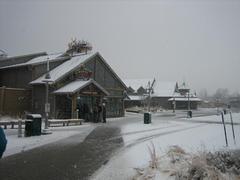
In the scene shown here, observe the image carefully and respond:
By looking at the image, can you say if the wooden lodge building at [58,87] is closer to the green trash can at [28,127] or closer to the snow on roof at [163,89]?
the green trash can at [28,127]

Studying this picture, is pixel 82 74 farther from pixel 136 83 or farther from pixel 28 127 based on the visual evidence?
pixel 136 83

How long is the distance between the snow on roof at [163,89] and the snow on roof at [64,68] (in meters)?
45.4

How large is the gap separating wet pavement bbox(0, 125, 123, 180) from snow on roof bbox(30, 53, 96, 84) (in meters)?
15.8

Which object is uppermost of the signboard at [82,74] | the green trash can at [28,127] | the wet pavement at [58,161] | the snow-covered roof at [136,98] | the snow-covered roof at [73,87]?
the signboard at [82,74]

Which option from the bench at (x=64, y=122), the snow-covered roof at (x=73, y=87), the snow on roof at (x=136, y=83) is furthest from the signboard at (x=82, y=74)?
the snow on roof at (x=136, y=83)

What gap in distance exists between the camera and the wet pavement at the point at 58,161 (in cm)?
738

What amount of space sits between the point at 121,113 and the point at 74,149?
24771 mm

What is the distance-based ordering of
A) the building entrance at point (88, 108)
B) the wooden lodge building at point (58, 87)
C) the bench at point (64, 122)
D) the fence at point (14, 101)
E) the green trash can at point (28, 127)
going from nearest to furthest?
the green trash can at point (28, 127) → the bench at point (64, 122) → the fence at point (14, 101) → the building entrance at point (88, 108) → the wooden lodge building at point (58, 87)

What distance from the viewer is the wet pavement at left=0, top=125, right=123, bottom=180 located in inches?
290

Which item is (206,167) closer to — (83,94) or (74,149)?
(74,149)

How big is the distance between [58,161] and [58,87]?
1915 cm

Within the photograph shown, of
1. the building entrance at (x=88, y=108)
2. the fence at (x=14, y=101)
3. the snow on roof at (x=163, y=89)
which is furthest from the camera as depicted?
the snow on roof at (x=163, y=89)

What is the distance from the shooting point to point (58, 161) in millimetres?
9156

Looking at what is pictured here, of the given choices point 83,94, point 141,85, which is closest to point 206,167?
point 83,94
